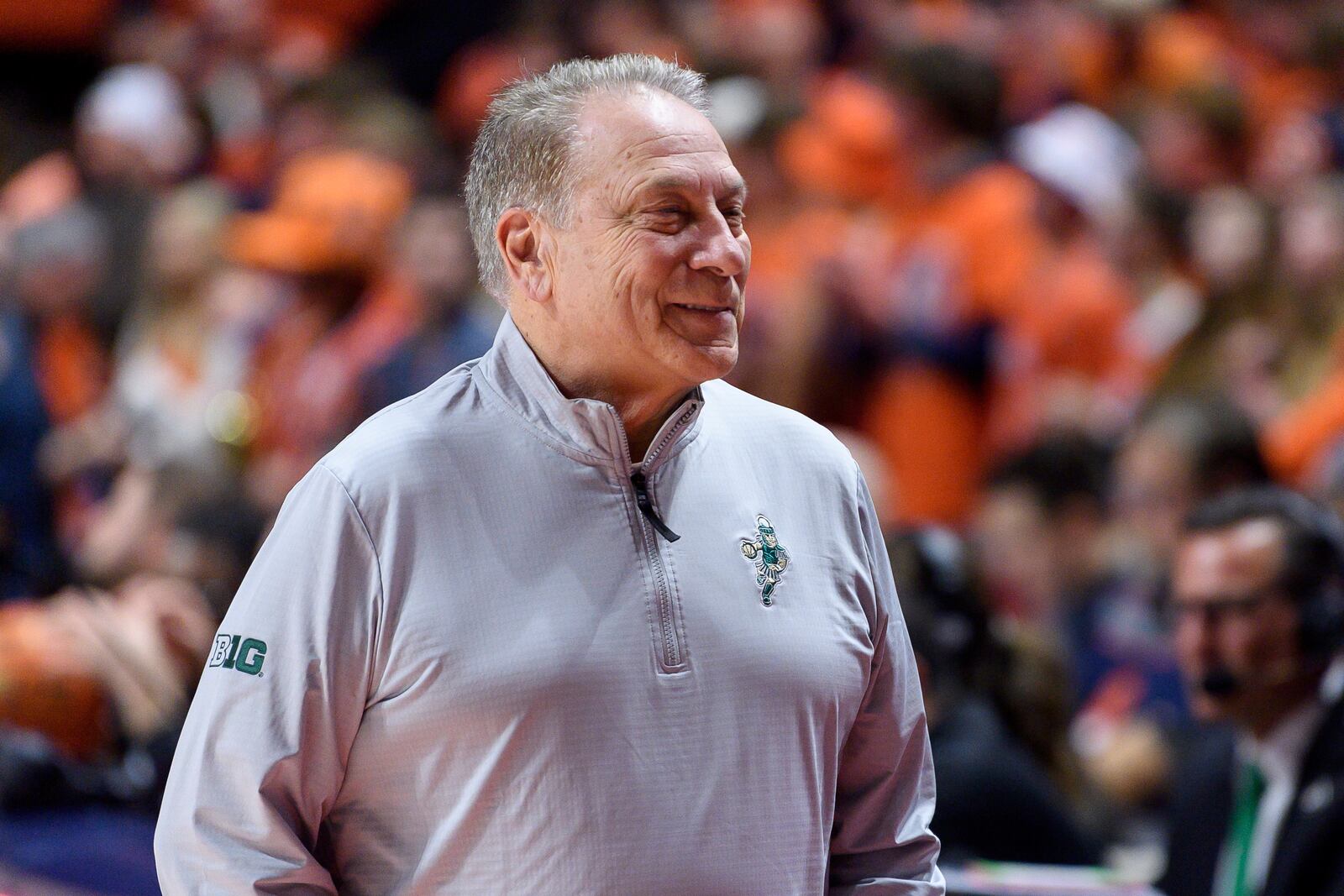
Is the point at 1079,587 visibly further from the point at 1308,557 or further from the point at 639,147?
the point at 639,147

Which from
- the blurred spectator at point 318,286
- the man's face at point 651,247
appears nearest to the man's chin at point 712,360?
the man's face at point 651,247

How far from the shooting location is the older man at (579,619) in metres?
1.57

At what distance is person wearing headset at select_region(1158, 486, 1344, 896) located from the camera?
2.88m

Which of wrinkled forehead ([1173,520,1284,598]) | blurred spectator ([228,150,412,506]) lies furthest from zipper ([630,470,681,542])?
blurred spectator ([228,150,412,506])

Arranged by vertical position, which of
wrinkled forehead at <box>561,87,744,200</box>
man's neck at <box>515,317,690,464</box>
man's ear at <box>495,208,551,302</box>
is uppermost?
wrinkled forehead at <box>561,87,744,200</box>

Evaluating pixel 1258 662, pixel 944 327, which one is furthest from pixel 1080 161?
pixel 1258 662

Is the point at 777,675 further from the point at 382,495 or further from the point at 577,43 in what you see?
the point at 577,43

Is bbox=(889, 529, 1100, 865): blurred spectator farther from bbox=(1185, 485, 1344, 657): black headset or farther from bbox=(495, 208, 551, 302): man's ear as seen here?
bbox=(495, 208, 551, 302): man's ear

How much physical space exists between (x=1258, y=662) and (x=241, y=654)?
186 centimetres

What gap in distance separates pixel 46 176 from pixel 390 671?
658 cm

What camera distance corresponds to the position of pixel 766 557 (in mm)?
1727

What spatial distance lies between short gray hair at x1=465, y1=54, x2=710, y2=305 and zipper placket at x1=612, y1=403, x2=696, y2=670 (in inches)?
8.6

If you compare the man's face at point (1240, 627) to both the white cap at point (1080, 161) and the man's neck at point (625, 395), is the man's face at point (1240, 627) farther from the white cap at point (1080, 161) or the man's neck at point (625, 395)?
the white cap at point (1080, 161)

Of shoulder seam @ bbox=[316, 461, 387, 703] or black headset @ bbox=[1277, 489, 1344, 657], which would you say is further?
black headset @ bbox=[1277, 489, 1344, 657]
